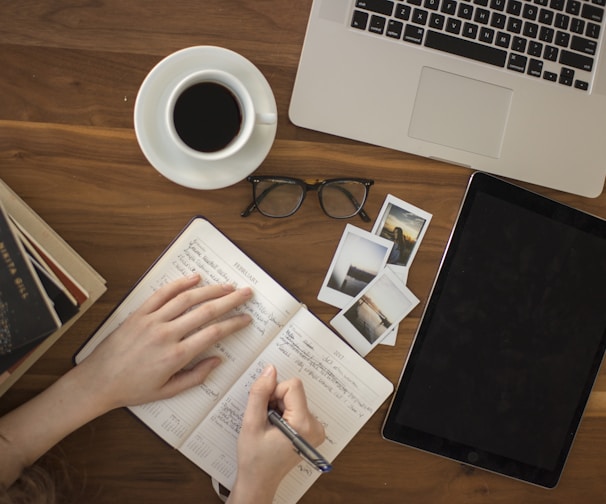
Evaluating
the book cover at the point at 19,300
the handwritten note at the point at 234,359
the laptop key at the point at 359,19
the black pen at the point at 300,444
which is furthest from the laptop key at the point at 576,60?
the book cover at the point at 19,300

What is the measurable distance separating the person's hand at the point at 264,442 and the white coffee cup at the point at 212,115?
317 mm

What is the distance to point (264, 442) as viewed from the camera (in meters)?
0.75

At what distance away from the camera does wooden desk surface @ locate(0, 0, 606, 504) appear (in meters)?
0.75

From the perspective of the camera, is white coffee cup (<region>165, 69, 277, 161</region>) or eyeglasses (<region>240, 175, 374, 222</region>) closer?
white coffee cup (<region>165, 69, 277, 161</region>)

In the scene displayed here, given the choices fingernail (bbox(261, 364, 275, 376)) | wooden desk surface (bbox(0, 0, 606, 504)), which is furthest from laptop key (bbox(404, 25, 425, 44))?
fingernail (bbox(261, 364, 275, 376))

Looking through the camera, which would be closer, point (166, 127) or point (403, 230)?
point (166, 127)

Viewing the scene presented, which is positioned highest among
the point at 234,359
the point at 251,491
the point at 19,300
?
the point at 19,300

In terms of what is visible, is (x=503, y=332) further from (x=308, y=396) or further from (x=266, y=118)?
(x=266, y=118)

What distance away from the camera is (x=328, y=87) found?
76cm

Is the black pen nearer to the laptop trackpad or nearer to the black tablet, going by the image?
the black tablet

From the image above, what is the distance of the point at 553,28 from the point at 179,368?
71 centimetres

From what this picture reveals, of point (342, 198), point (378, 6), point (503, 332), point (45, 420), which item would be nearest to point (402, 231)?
point (342, 198)

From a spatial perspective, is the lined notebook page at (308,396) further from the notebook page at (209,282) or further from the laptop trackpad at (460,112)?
the laptop trackpad at (460,112)

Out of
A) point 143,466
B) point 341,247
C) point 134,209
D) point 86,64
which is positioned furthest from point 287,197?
point 143,466
